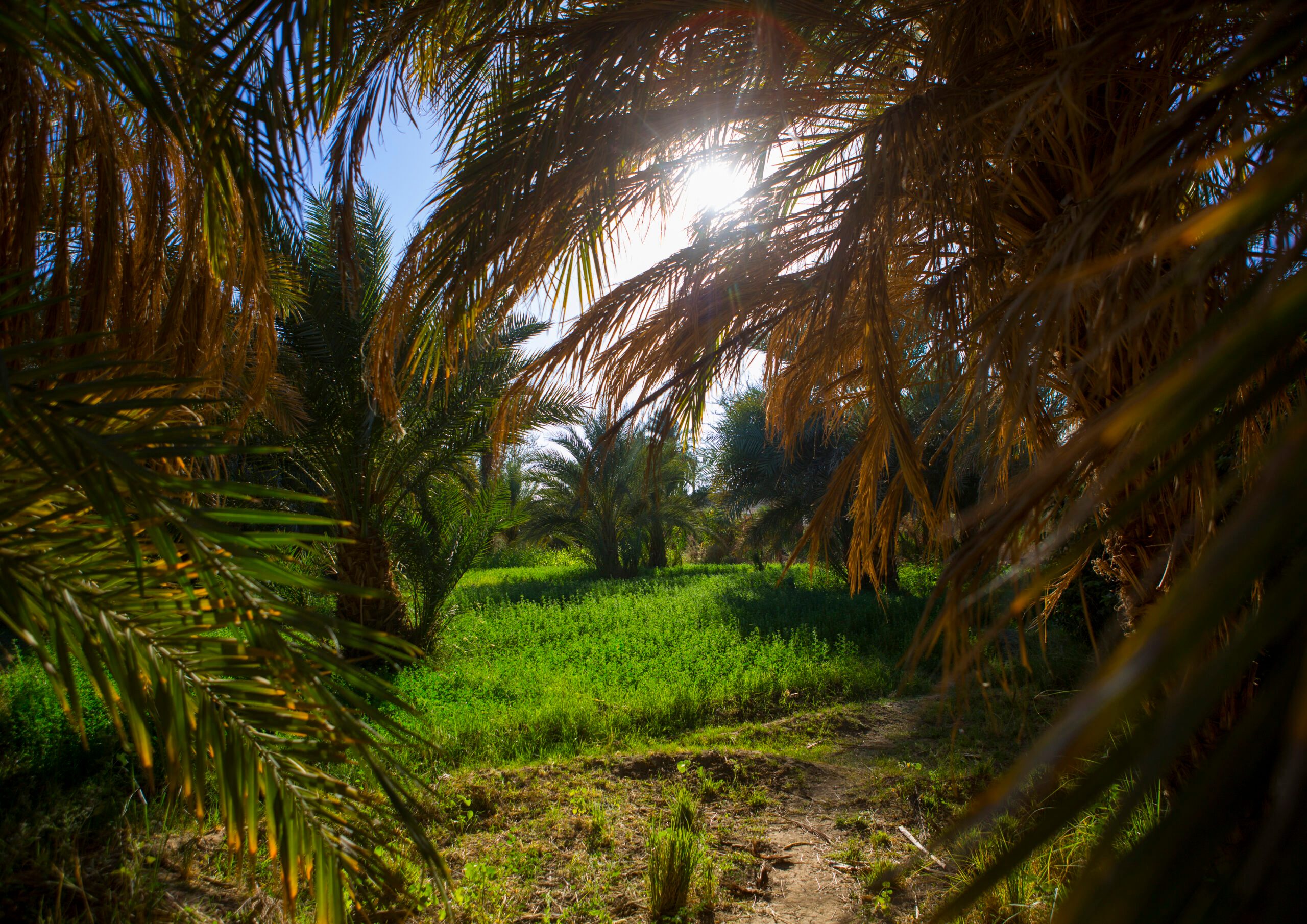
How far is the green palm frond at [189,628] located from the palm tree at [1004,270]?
1089mm

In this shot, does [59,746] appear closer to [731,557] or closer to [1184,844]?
[1184,844]

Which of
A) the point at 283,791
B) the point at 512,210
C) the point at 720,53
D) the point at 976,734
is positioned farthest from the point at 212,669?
the point at 976,734

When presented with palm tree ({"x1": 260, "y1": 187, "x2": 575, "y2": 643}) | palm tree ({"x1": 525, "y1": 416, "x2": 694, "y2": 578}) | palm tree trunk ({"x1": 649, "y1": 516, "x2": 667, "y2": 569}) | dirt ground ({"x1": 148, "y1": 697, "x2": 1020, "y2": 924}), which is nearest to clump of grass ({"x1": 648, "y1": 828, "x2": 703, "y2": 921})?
dirt ground ({"x1": 148, "y1": 697, "x2": 1020, "y2": 924})

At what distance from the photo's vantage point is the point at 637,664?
7.63 meters

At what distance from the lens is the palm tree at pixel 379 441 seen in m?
7.10

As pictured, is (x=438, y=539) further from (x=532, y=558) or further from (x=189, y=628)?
(x=532, y=558)

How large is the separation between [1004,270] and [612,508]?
15.3 metres

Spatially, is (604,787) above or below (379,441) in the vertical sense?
below

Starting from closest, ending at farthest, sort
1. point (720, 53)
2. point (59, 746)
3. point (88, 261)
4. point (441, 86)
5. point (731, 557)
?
1. point (88, 261)
2. point (720, 53)
3. point (441, 86)
4. point (59, 746)
5. point (731, 557)

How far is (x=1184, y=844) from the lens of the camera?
0.33 m

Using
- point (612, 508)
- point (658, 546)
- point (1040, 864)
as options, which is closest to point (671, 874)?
point (1040, 864)

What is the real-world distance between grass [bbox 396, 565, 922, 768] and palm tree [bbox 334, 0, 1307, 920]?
1.65 meters

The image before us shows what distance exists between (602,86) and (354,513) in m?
6.54

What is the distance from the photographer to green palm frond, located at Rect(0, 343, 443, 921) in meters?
1.19
